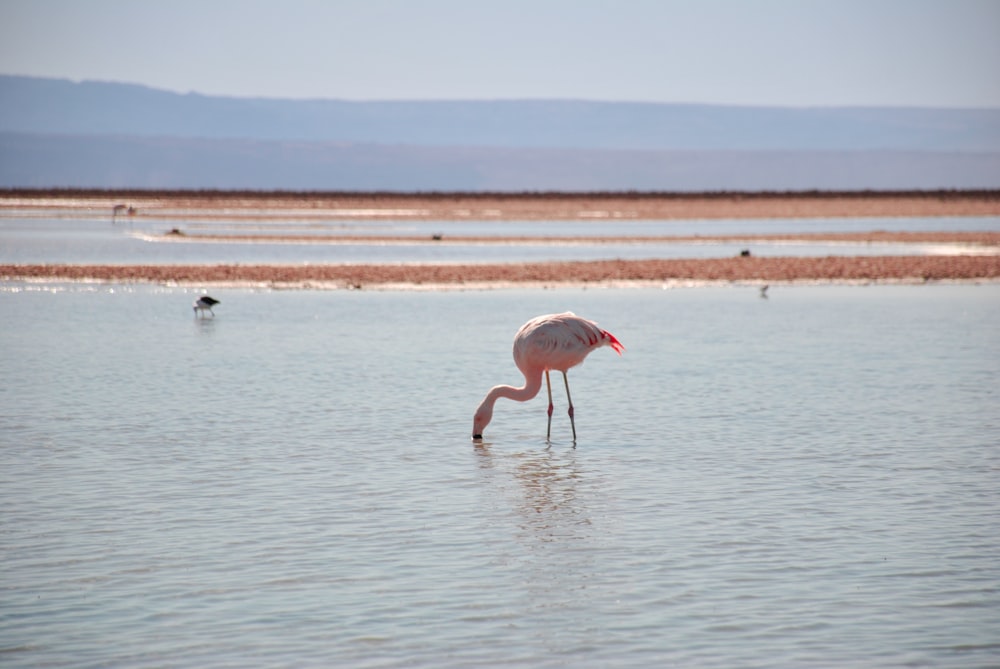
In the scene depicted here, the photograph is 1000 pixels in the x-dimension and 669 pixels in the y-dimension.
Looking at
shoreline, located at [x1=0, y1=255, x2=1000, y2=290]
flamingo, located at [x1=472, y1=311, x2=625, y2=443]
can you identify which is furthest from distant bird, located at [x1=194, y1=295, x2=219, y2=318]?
flamingo, located at [x1=472, y1=311, x2=625, y2=443]

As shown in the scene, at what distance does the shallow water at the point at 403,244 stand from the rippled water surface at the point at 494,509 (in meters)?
20.2

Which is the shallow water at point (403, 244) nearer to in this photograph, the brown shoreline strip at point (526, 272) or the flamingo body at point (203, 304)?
the brown shoreline strip at point (526, 272)

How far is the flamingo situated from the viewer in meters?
11.9

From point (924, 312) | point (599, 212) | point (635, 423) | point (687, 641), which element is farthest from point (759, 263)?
point (599, 212)

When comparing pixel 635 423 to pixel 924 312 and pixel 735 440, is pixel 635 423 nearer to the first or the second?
pixel 735 440

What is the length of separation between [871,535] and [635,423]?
4503 mm

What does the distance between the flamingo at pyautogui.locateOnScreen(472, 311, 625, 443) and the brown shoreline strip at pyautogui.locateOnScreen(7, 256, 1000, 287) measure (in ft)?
56.7

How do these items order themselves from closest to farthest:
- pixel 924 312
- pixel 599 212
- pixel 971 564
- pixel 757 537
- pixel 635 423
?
pixel 971 564 < pixel 757 537 < pixel 635 423 < pixel 924 312 < pixel 599 212

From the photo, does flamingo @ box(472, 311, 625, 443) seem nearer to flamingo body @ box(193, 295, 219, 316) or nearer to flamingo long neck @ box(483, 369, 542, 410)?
flamingo long neck @ box(483, 369, 542, 410)

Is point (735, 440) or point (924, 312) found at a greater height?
point (924, 312)

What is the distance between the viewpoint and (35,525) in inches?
342

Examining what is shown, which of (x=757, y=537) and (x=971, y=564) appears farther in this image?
(x=757, y=537)

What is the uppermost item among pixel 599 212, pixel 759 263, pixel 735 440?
pixel 599 212

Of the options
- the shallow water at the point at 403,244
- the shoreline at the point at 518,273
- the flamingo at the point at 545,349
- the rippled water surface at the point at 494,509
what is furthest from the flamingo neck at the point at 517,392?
the shallow water at the point at 403,244
